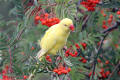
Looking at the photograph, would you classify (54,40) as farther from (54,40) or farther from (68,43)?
(68,43)

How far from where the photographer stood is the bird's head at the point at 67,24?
7.28 feet

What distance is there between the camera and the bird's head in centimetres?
222

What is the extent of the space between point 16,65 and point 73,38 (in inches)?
28.5

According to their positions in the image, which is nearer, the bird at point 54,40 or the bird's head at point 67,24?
the bird's head at point 67,24

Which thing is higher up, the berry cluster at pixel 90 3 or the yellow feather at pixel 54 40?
the berry cluster at pixel 90 3

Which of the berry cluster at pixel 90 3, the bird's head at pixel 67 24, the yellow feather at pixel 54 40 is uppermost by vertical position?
the berry cluster at pixel 90 3

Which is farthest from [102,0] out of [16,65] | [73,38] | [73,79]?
[16,65]

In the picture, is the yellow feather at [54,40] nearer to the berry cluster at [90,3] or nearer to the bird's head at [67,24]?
the bird's head at [67,24]

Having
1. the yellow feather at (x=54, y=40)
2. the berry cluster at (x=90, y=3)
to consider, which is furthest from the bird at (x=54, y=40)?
the berry cluster at (x=90, y=3)

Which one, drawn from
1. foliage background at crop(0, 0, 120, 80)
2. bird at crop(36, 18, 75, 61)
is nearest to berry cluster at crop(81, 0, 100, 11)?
foliage background at crop(0, 0, 120, 80)

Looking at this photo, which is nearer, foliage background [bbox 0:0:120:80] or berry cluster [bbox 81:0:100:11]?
foliage background [bbox 0:0:120:80]

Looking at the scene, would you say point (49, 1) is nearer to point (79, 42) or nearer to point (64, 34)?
point (64, 34)

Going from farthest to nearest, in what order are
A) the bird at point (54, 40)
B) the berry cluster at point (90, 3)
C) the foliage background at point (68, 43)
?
1. the berry cluster at point (90, 3)
2. the bird at point (54, 40)
3. the foliage background at point (68, 43)

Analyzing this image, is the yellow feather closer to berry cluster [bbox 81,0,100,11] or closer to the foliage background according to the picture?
the foliage background
